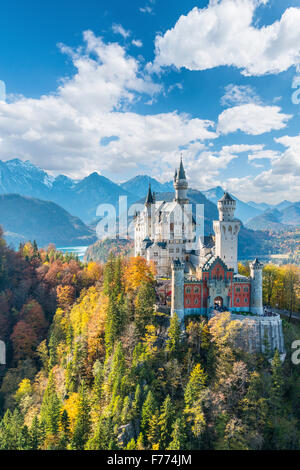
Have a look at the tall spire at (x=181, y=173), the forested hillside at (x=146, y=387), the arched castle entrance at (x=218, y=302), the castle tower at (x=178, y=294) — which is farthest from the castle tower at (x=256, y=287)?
the tall spire at (x=181, y=173)

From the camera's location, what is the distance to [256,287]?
50719 millimetres

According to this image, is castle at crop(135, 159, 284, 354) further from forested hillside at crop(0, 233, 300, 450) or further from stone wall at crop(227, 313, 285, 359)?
forested hillside at crop(0, 233, 300, 450)

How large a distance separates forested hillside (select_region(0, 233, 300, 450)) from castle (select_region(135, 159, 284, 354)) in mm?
3703

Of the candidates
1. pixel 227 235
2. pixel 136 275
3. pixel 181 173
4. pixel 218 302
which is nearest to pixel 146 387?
pixel 218 302

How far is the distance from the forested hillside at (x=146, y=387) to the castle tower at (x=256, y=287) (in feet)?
20.5

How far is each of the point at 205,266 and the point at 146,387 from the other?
20.9 m

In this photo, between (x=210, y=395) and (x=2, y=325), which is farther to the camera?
(x=2, y=325)

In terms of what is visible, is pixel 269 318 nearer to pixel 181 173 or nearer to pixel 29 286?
pixel 181 173

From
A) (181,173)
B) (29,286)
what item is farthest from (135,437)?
(181,173)

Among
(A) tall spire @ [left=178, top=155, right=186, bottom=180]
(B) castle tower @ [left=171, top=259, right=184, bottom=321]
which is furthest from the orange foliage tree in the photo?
(A) tall spire @ [left=178, top=155, right=186, bottom=180]

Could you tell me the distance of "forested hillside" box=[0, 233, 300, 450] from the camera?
36844mm

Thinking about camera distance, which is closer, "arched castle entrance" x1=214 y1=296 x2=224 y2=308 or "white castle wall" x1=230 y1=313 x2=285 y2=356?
"white castle wall" x1=230 y1=313 x2=285 y2=356

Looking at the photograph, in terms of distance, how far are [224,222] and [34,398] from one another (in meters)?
46.3
